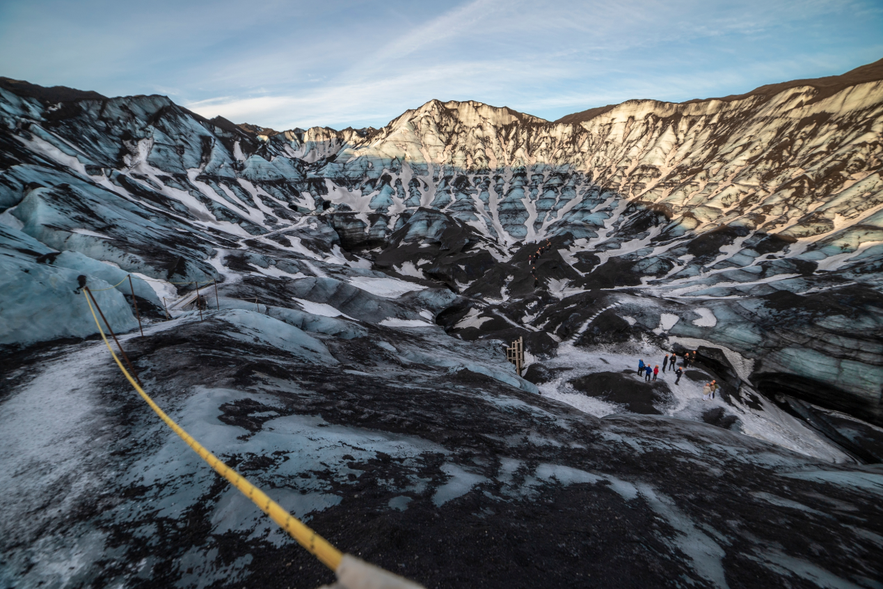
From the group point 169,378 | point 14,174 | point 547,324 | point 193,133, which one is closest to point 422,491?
point 169,378

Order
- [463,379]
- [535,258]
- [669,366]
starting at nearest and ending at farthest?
1. [463,379]
2. [669,366]
3. [535,258]

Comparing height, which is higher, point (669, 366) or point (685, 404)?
point (669, 366)

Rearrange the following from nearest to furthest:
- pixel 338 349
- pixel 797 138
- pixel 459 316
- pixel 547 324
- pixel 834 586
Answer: pixel 834 586 < pixel 338 349 < pixel 547 324 < pixel 459 316 < pixel 797 138

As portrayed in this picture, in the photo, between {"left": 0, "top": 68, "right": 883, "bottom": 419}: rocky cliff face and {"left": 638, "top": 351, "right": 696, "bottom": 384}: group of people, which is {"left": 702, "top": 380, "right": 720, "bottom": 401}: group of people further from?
{"left": 0, "top": 68, "right": 883, "bottom": 419}: rocky cliff face

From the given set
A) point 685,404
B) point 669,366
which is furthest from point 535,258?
point 685,404

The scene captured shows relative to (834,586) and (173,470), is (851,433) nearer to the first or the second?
(834,586)

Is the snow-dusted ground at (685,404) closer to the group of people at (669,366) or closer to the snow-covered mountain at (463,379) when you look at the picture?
the snow-covered mountain at (463,379)

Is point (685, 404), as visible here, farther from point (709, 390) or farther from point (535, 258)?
point (535, 258)
